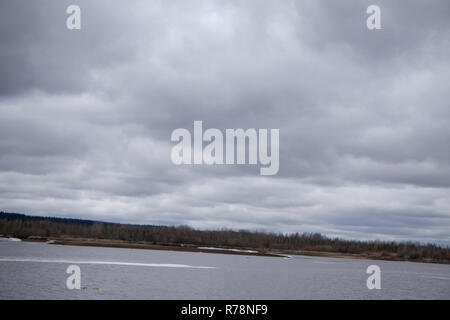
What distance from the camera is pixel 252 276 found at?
269 feet

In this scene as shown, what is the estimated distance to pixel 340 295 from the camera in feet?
201

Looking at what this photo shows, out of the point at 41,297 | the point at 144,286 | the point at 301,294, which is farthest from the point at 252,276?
the point at 41,297
